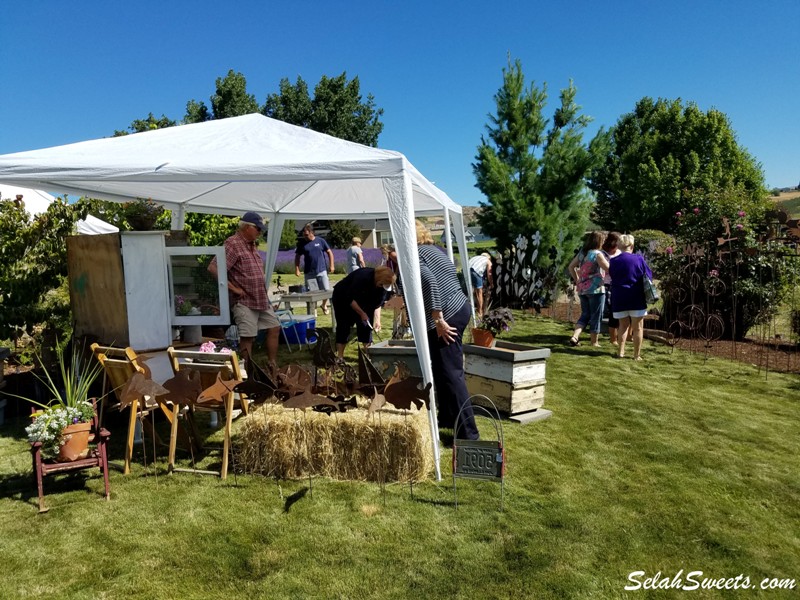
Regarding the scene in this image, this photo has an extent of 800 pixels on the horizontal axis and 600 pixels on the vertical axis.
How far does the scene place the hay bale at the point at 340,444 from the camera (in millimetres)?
3504

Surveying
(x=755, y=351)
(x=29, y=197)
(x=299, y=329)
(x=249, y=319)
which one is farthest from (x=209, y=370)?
(x=755, y=351)

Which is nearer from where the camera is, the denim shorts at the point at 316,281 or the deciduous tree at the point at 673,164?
the denim shorts at the point at 316,281

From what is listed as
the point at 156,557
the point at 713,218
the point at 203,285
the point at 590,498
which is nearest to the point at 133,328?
the point at 203,285

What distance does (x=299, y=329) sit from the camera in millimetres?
8023

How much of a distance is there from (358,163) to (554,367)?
425 centimetres

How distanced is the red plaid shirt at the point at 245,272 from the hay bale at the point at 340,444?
1.67 meters

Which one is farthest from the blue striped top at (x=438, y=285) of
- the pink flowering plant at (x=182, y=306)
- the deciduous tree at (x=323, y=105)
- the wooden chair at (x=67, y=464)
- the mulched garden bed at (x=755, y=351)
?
the deciduous tree at (x=323, y=105)

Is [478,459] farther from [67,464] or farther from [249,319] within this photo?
[249,319]

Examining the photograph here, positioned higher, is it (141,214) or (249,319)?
(141,214)

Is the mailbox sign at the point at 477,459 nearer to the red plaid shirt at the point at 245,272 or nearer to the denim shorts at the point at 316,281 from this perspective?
the red plaid shirt at the point at 245,272

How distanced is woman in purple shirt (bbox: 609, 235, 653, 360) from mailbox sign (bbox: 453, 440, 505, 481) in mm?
4420

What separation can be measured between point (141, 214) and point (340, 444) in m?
2.42

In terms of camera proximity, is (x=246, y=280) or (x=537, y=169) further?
(x=537, y=169)

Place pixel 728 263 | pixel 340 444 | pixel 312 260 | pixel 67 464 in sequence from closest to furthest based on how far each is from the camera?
1. pixel 67 464
2. pixel 340 444
3. pixel 728 263
4. pixel 312 260
